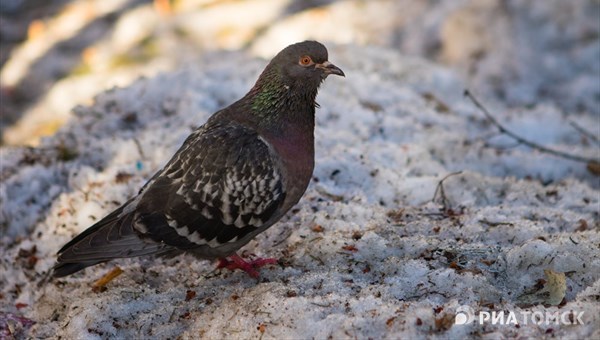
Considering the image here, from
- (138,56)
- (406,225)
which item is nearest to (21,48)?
(138,56)

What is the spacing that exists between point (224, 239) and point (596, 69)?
6.98m

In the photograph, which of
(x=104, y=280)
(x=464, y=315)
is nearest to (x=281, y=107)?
(x=104, y=280)

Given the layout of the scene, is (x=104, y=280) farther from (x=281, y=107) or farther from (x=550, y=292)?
(x=550, y=292)

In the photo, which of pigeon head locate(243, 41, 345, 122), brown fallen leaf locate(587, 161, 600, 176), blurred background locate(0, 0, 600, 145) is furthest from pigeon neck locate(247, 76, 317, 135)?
blurred background locate(0, 0, 600, 145)

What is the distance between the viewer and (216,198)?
427 cm

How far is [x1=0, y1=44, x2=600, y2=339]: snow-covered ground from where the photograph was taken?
369 cm

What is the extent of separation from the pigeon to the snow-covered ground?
29cm

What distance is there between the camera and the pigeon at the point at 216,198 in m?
4.23

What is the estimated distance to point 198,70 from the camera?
750cm

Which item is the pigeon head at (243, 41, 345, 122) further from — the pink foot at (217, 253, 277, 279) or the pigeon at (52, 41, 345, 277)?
the pink foot at (217, 253, 277, 279)

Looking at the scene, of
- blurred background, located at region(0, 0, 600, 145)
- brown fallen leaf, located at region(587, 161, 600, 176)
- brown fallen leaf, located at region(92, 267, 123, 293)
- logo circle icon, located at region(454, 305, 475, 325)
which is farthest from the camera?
blurred background, located at region(0, 0, 600, 145)

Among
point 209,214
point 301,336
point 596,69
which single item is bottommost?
point 596,69

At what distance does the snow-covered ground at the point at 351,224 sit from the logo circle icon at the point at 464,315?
2 centimetres

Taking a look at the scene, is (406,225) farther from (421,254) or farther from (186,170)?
(186,170)
